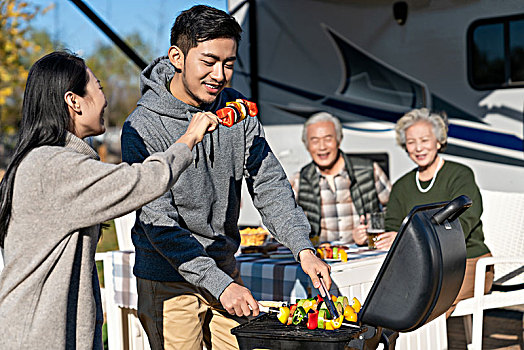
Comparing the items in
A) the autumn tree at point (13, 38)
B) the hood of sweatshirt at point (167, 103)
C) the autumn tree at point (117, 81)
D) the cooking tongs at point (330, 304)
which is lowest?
the cooking tongs at point (330, 304)

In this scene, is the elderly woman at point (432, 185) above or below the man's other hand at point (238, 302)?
above

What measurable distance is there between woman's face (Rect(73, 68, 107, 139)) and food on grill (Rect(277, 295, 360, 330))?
0.78 metres

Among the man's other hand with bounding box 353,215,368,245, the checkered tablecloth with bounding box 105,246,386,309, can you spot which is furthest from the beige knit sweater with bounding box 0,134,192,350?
the man's other hand with bounding box 353,215,368,245

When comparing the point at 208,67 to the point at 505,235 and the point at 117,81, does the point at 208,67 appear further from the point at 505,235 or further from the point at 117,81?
the point at 117,81

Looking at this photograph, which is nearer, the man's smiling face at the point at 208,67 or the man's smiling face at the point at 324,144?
the man's smiling face at the point at 208,67

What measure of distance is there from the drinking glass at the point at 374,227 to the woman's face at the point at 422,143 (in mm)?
470

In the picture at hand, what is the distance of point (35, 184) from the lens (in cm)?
177

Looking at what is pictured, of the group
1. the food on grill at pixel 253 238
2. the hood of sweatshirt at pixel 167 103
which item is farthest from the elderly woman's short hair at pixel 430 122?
the hood of sweatshirt at pixel 167 103

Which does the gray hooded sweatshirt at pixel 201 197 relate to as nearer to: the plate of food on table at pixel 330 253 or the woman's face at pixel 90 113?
→ the woman's face at pixel 90 113

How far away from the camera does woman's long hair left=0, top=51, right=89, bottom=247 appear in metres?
1.81

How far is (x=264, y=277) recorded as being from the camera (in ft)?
10.1

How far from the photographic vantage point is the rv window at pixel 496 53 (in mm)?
4727

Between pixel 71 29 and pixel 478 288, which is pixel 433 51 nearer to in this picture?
pixel 478 288

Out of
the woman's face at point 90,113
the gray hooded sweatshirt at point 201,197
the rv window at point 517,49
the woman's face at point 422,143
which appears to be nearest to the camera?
the woman's face at point 90,113
